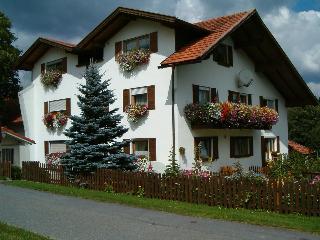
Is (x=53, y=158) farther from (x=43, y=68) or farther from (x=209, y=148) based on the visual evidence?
(x=209, y=148)

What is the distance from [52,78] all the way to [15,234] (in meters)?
18.9

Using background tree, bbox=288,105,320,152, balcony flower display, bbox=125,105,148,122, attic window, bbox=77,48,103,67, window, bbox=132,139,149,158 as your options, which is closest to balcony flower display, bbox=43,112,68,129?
attic window, bbox=77,48,103,67

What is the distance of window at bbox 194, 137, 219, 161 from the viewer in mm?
22217

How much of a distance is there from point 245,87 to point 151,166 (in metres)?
8.28

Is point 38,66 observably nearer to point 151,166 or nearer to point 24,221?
point 151,166

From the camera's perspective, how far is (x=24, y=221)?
1123 cm

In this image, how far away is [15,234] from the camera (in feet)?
30.4

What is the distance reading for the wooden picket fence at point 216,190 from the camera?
12.5 metres

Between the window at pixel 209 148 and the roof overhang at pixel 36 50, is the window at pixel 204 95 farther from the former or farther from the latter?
the roof overhang at pixel 36 50

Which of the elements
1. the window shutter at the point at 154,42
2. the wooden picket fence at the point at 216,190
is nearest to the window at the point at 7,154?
the wooden picket fence at the point at 216,190

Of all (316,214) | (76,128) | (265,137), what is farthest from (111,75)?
(316,214)

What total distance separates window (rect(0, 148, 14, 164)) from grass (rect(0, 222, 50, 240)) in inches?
737

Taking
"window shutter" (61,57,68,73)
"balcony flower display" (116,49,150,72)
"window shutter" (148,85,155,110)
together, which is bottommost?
"window shutter" (148,85,155,110)

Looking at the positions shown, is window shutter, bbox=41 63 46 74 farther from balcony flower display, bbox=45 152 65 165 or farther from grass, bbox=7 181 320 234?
grass, bbox=7 181 320 234
